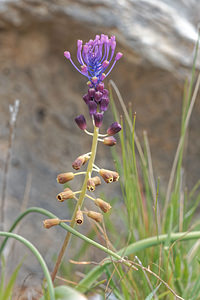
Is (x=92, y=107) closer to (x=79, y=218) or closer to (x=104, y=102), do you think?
(x=104, y=102)

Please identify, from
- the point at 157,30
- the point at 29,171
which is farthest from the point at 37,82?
the point at 157,30

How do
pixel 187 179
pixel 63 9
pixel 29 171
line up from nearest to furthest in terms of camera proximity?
pixel 63 9, pixel 29 171, pixel 187 179

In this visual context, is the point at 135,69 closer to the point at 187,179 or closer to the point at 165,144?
the point at 165,144

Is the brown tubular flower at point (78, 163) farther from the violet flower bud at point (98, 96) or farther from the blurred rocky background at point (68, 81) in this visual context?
the blurred rocky background at point (68, 81)

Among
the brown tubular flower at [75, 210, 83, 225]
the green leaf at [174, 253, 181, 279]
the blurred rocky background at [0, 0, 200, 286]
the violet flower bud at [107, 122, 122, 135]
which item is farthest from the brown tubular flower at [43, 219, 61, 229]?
the blurred rocky background at [0, 0, 200, 286]


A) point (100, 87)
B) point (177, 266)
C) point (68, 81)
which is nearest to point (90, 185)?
point (100, 87)

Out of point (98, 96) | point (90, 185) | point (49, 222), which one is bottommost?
point (49, 222)

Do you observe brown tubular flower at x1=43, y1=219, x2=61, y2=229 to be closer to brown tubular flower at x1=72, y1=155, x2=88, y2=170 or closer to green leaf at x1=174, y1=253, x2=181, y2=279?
brown tubular flower at x1=72, y1=155, x2=88, y2=170

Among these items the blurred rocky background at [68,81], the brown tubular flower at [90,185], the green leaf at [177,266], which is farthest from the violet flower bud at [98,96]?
the blurred rocky background at [68,81]

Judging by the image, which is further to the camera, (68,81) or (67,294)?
(68,81)
